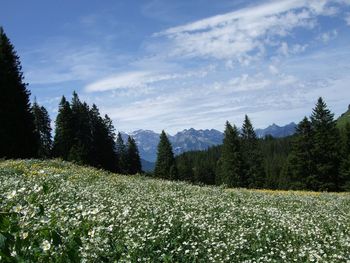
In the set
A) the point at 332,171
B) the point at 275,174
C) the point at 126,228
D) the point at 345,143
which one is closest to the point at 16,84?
the point at 126,228

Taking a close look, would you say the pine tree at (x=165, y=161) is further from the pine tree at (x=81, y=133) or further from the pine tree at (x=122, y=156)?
the pine tree at (x=81, y=133)

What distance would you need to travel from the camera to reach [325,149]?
6469 cm

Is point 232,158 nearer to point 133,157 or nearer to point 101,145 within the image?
point 101,145

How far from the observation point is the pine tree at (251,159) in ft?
246

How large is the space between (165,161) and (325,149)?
3105 centimetres

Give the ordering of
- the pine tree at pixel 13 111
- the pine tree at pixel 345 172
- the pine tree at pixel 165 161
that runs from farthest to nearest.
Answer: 1. the pine tree at pixel 165 161
2. the pine tree at pixel 345 172
3. the pine tree at pixel 13 111

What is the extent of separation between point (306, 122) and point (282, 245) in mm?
58623

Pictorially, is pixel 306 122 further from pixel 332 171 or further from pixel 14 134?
pixel 14 134

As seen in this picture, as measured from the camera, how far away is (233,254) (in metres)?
9.19

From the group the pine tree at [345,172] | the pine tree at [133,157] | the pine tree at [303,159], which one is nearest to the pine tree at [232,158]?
the pine tree at [303,159]

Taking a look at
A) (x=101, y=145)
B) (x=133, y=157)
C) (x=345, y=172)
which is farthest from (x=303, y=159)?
(x=133, y=157)

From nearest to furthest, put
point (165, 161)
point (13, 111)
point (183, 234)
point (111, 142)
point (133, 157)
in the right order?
point (183, 234)
point (13, 111)
point (111, 142)
point (165, 161)
point (133, 157)

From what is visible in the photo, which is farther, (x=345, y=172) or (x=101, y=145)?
(x=101, y=145)

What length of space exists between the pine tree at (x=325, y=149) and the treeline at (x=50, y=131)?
33.6 metres
